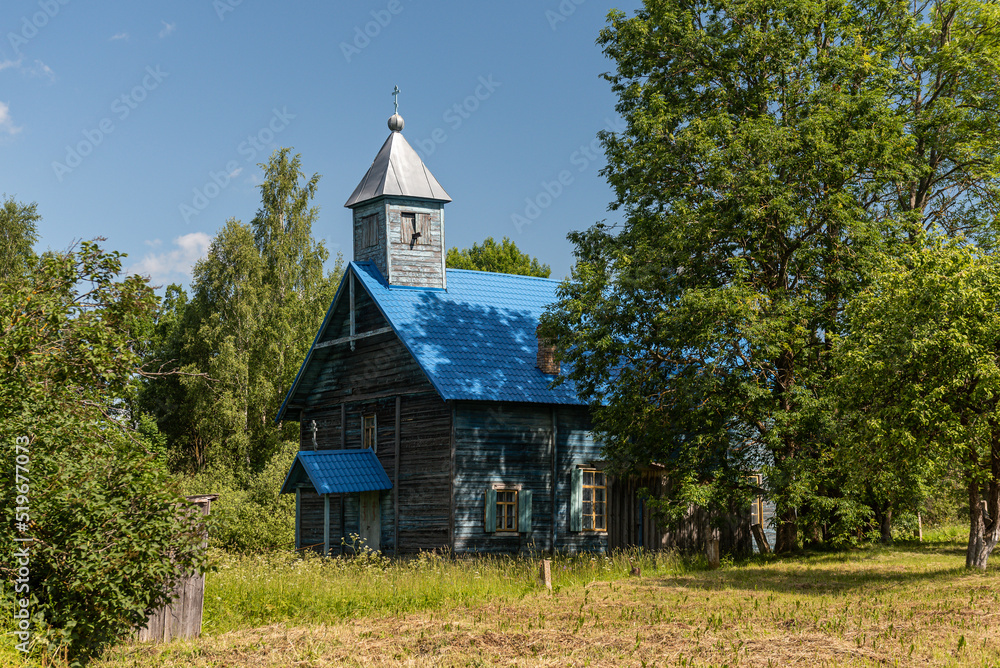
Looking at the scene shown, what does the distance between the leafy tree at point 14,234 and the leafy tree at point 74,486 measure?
33.1 meters

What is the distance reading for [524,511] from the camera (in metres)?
24.5

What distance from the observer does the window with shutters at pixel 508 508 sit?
2406cm

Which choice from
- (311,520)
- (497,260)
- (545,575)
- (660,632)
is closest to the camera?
(660,632)

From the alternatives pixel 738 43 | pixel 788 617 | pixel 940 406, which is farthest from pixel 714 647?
pixel 738 43

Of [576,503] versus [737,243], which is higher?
[737,243]

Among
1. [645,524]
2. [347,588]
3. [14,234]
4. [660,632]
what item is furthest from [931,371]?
[14,234]

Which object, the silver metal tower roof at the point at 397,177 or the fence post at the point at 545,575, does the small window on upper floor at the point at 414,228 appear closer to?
the silver metal tower roof at the point at 397,177

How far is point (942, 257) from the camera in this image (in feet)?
52.3

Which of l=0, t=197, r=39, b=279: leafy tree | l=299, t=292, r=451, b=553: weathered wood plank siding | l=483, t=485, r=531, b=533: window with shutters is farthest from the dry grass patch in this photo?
l=0, t=197, r=39, b=279: leafy tree

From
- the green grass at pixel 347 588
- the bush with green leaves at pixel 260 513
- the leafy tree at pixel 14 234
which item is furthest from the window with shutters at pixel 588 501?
the leafy tree at pixel 14 234

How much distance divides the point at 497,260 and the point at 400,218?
32159 mm

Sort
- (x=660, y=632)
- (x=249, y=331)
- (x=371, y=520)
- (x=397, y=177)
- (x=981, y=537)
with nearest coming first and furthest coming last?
1. (x=660, y=632)
2. (x=981, y=537)
3. (x=371, y=520)
4. (x=397, y=177)
5. (x=249, y=331)

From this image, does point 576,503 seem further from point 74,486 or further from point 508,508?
point 74,486

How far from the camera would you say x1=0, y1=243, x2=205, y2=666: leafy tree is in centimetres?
1016
